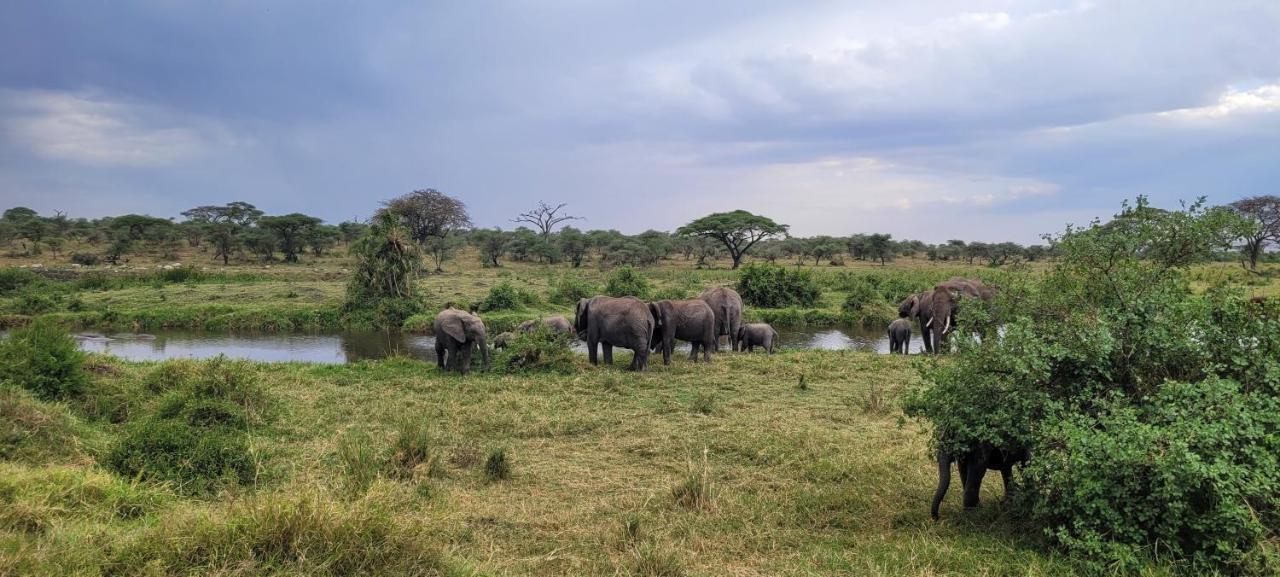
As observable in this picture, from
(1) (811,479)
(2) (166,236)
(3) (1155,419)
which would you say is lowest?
(1) (811,479)

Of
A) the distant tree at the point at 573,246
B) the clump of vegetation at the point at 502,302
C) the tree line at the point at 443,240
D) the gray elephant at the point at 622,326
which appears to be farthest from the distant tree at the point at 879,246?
the gray elephant at the point at 622,326

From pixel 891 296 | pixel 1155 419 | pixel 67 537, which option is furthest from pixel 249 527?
pixel 891 296

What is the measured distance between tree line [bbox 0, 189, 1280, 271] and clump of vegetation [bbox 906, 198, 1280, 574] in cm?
3994

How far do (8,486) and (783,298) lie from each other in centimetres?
2684

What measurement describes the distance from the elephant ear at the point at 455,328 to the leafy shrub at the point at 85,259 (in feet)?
149

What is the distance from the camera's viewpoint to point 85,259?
4684 centimetres

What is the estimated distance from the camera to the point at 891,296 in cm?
Answer: 3250

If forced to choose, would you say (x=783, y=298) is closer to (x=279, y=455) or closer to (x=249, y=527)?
(x=279, y=455)

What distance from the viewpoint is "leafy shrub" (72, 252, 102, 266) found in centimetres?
4653

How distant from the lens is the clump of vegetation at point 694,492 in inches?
254

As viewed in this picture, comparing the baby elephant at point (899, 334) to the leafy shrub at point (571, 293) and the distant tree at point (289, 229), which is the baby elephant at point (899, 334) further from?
the distant tree at point (289, 229)

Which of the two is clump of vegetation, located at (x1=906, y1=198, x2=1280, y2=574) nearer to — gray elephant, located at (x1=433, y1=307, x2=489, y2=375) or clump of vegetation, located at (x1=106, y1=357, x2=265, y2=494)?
clump of vegetation, located at (x1=106, y1=357, x2=265, y2=494)

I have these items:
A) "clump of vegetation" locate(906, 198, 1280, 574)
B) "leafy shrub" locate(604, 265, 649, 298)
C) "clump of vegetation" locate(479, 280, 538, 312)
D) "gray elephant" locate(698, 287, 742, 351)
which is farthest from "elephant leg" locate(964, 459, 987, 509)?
"clump of vegetation" locate(479, 280, 538, 312)

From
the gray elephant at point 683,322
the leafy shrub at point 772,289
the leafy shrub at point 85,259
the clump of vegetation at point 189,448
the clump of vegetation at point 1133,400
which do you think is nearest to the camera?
the clump of vegetation at point 1133,400
